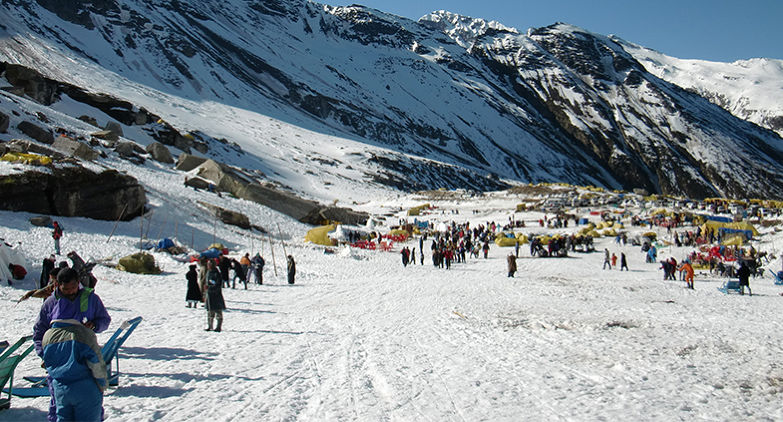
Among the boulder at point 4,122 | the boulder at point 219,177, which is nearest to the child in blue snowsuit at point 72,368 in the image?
the boulder at point 219,177

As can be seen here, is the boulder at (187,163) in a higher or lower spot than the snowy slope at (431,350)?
higher

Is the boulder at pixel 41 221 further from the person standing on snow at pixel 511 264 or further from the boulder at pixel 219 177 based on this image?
the person standing on snow at pixel 511 264

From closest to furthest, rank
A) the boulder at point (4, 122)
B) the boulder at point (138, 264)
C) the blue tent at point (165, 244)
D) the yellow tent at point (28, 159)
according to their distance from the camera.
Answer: the boulder at point (138, 264) → the blue tent at point (165, 244) → the yellow tent at point (28, 159) → the boulder at point (4, 122)

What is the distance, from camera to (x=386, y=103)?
152 metres

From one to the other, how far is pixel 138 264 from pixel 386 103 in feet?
462

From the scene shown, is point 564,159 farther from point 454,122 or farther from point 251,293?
point 251,293

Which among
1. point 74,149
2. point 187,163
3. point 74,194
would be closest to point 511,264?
point 74,194

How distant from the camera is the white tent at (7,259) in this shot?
459 inches

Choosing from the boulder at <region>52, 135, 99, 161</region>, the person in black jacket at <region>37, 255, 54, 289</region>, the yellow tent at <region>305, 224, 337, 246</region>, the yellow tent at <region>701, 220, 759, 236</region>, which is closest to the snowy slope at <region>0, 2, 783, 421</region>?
the person in black jacket at <region>37, 255, 54, 289</region>

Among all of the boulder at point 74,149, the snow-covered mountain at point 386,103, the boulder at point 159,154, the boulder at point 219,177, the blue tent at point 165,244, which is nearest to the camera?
the blue tent at point 165,244

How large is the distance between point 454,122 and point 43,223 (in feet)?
459

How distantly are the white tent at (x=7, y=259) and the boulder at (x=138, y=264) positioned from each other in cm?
312

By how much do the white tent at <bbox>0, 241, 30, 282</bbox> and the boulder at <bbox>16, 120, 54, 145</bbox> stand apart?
26.1 metres

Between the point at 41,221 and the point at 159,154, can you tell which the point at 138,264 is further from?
the point at 159,154
